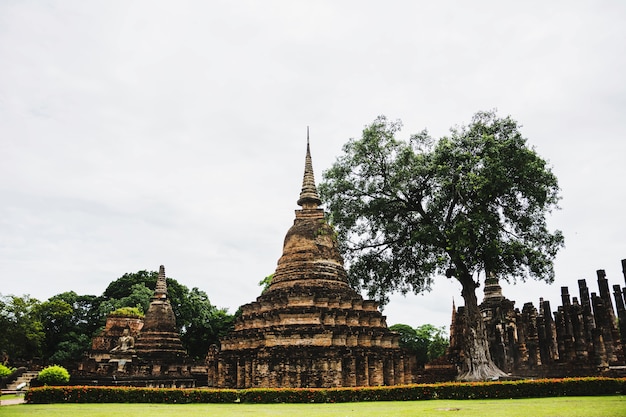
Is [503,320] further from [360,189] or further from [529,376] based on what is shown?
[360,189]

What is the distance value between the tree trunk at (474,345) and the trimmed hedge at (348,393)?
4.03 metres

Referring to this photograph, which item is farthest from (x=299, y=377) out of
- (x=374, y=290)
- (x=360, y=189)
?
(x=360, y=189)

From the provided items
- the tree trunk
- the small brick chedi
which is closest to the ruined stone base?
the small brick chedi

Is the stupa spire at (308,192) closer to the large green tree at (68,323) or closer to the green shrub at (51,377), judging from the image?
the green shrub at (51,377)

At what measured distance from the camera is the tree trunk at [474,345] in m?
22.9

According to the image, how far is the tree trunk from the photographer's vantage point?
75.0ft

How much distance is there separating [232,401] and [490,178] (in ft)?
48.8

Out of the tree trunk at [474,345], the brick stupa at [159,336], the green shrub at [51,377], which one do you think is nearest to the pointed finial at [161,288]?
the brick stupa at [159,336]

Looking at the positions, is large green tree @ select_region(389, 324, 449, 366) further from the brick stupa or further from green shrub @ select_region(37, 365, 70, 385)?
green shrub @ select_region(37, 365, 70, 385)

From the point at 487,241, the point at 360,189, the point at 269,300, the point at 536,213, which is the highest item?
the point at 360,189

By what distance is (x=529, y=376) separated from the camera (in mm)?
29734

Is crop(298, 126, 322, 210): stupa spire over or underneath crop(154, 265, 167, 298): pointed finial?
over

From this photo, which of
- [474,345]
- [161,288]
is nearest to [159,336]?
[161,288]

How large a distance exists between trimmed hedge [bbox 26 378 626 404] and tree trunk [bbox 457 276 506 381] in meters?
4.03
